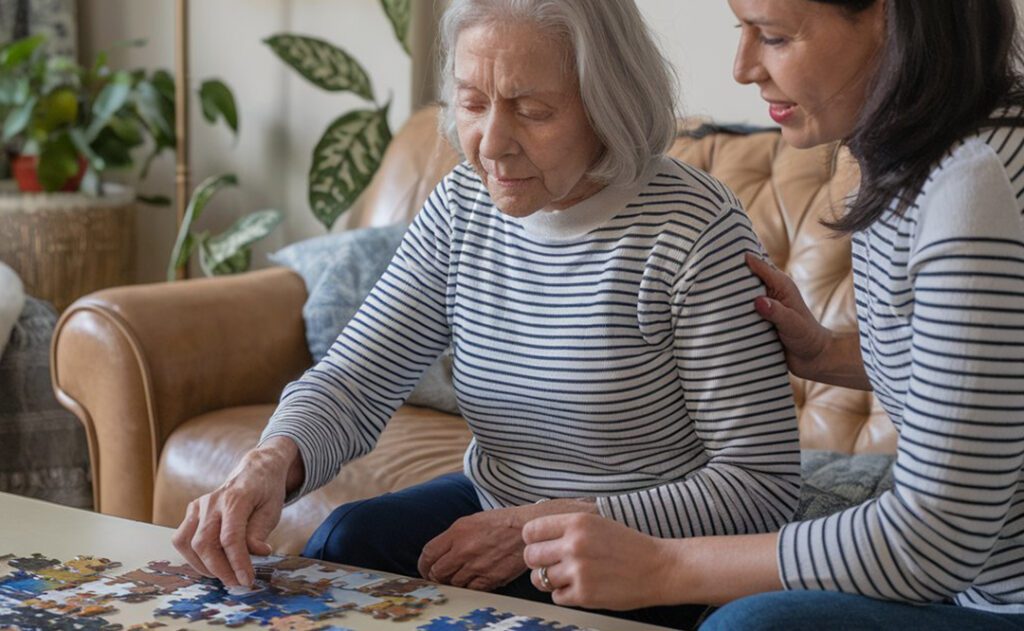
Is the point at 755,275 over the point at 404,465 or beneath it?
over

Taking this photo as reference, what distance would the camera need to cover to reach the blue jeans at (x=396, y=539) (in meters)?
1.57

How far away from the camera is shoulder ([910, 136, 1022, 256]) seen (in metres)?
1.08

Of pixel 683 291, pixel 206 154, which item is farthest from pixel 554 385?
pixel 206 154

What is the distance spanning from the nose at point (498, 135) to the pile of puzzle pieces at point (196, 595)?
507mm

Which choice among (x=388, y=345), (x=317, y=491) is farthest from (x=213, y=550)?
(x=317, y=491)

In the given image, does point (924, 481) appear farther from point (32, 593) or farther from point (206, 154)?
point (206, 154)

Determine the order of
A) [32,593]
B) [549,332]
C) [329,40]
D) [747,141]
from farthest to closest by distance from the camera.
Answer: [329,40]
[747,141]
[549,332]
[32,593]

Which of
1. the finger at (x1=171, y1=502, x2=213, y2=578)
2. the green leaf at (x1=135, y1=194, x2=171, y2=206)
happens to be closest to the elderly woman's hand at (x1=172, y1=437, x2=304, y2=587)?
the finger at (x1=171, y1=502, x2=213, y2=578)

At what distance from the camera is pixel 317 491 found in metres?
2.30

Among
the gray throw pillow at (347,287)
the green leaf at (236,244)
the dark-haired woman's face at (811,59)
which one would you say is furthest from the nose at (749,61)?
the green leaf at (236,244)

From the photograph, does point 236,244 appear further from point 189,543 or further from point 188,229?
point 189,543

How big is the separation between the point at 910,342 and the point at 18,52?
3.20m

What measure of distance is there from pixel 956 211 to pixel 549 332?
0.60 meters

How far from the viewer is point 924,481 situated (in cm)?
110
